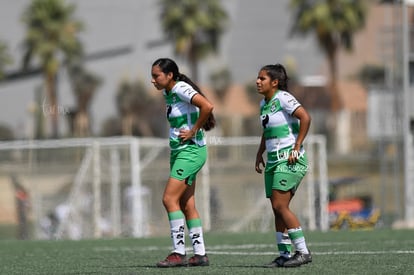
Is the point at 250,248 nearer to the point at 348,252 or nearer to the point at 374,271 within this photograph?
the point at 348,252

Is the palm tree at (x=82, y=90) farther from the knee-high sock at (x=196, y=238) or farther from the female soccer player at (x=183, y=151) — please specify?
the knee-high sock at (x=196, y=238)

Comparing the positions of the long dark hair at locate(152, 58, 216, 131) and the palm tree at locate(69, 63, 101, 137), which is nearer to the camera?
the long dark hair at locate(152, 58, 216, 131)

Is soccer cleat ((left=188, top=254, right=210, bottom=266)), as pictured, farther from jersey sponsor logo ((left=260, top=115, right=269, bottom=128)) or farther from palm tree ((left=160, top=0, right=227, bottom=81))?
palm tree ((left=160, top=0, right=227, bottom=81))

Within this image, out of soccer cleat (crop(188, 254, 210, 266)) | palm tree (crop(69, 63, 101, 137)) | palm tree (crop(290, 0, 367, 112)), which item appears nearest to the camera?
soccer cleat (crop(188, 254, 210, 266))

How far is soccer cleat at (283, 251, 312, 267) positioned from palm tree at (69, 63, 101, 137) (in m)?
51.0

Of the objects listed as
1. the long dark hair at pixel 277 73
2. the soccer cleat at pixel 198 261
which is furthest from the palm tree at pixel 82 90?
the long dark hair at pixel 277 73

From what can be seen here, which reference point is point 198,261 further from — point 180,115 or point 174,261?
point 180,115

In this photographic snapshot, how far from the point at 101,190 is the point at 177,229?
1492 cm

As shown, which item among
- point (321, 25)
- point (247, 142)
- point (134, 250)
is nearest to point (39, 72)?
point (321, 25)

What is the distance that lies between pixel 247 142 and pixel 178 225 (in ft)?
56.4

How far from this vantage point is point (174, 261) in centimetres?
1125

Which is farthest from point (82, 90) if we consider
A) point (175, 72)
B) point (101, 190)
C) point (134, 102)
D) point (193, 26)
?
point (175, 72)

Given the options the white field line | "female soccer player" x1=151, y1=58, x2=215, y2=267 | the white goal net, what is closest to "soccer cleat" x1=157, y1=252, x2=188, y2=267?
"female soccer player" x1=151, y1=58, x2=215, y2=267

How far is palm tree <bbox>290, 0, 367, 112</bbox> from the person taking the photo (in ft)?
192
